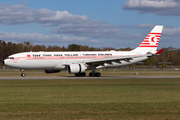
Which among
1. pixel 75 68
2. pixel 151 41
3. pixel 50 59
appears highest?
pixel 151 41

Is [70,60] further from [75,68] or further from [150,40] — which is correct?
[150,40]

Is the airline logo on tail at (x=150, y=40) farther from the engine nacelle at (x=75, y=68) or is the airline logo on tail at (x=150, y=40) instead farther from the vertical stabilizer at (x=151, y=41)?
the engine nacelle at (x=75, y=68)

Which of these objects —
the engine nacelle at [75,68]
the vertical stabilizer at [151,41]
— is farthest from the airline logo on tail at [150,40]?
the engine nacelle at [75,68]

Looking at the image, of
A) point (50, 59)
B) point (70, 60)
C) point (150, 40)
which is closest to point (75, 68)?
point (70, 60)

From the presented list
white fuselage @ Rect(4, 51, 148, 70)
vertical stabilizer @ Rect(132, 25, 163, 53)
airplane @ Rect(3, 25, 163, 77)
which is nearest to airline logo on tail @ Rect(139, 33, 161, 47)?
vertical stabilizer @ Rect(132, 25, 163, 53)

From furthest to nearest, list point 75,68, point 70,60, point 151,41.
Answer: point 151,41 < point 70,60 < point 75,68

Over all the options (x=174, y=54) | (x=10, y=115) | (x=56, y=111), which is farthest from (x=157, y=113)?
(x=174, y=54)

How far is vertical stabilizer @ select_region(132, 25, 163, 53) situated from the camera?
49.0m

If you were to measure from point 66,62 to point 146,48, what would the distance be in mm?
15494

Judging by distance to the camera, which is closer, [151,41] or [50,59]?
[50,59]

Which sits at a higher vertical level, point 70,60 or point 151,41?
point 151,41

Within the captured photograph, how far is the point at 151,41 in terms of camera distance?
49375mm

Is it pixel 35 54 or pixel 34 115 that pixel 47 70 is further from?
pixel 34 115

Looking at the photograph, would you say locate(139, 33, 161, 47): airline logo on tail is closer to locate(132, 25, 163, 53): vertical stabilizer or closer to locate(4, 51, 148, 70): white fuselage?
locate(132, 25, 163, 53): vertical stabilizer
